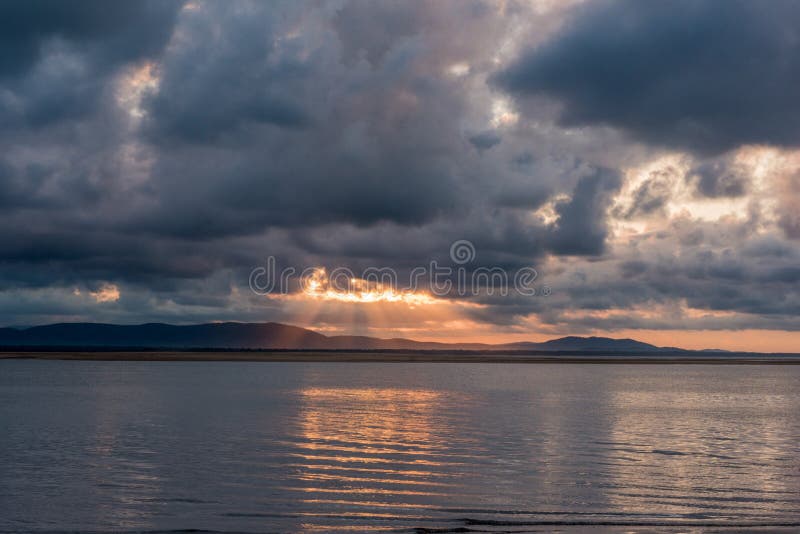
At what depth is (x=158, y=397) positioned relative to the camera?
62281 mm

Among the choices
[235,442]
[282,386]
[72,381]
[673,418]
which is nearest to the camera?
[235,442]

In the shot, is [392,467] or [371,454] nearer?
[392,467]

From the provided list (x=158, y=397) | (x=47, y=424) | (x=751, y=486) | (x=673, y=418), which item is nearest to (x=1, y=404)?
(x=158, y=397)

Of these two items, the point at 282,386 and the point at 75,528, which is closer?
the point at 75,528

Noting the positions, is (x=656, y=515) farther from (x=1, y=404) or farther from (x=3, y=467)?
(x=1, y=404)

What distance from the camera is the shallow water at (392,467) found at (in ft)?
67.5

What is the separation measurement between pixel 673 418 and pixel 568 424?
948cm

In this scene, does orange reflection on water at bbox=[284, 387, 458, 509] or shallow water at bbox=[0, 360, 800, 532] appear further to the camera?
orange reflection on water at bbox=[284, 387, 458, 509]

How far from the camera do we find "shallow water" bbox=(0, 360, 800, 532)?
67.5ft

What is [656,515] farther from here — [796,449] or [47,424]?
[47,424]

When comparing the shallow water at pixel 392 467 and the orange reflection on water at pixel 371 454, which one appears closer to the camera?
the shallow water at pixel 392 467

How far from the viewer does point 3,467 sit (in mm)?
27891

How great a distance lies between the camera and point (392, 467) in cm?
2839

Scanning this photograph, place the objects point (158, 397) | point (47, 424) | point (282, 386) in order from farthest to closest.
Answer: point (282, 386)
point (158, 397)
point (47, 424)
